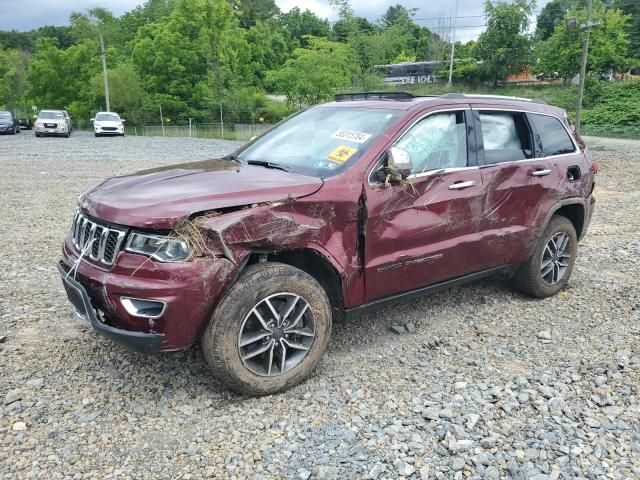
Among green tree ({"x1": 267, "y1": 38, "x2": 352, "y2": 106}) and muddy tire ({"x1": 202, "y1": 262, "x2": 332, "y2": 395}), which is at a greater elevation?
green tree ({"x1": 267, "y1": 38, "x2": 352, "y2": 106})

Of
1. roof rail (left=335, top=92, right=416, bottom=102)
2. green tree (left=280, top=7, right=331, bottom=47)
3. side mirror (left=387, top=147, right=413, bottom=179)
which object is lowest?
side mirror (left=387, top=147, right=413, bottom=179)

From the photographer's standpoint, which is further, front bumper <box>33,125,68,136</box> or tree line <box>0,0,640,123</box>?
tree line <box>0,0,640,123</box>

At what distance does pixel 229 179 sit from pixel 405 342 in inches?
72.8

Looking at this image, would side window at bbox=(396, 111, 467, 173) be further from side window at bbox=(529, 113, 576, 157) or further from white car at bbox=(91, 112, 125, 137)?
white car at bbox=(91, 112, 125, 137)

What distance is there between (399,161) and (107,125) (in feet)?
103

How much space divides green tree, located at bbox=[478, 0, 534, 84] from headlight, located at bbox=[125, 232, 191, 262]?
56297 mm

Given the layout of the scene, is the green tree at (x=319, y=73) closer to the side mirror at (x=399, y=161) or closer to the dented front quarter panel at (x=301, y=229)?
the side mirror at (x=399, y=161)

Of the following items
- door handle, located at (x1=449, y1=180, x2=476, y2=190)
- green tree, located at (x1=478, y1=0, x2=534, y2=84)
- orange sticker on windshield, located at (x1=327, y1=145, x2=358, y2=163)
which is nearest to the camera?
orange sticker on windshield, located at (x1=327, y1=145, x2=358, y2=163)

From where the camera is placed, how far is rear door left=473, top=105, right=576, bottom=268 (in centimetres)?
429

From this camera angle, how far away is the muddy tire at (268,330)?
3062mm

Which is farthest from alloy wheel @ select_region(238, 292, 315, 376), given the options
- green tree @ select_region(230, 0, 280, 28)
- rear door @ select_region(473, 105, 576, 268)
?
green tree @ select_region(230, 0, 280, 28)

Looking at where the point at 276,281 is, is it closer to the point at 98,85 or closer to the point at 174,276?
the point at 174,276

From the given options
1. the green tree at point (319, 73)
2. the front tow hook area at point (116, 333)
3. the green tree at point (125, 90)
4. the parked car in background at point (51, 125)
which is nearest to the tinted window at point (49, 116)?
the parked car in background at point (51, 125)

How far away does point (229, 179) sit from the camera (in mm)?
3410
